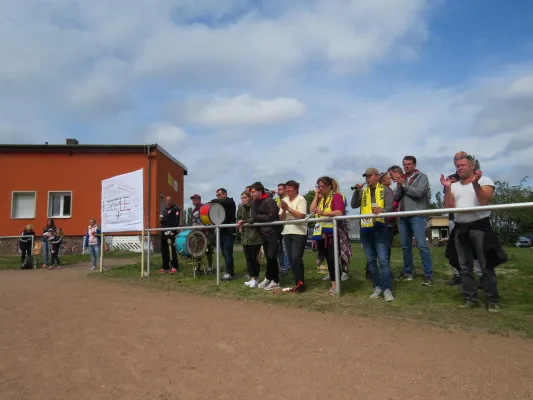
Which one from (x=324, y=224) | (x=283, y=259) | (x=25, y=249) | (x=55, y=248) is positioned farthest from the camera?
(x=25, y=249)

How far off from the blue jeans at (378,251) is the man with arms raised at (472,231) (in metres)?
0.87

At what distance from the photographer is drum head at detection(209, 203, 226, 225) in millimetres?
7578

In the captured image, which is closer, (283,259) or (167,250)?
(283,259)

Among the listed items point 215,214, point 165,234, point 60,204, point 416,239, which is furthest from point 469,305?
point 60,204

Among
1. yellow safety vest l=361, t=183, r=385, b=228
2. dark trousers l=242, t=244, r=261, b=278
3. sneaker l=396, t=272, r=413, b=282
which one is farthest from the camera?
dark trousers l=242, t=244, r=261, b=278

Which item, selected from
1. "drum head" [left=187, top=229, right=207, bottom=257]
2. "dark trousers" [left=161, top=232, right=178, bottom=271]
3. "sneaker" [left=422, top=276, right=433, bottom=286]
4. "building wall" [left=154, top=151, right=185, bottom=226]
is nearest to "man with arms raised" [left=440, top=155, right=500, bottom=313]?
"sneaker" [left=422, top=276, right=433, bottom=286]

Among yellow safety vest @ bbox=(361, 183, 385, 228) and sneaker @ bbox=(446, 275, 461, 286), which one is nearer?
yellow safety vest @ bbox=(361, 183, 385, 228)

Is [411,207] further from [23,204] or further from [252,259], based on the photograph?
[23,204]

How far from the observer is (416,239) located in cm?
594

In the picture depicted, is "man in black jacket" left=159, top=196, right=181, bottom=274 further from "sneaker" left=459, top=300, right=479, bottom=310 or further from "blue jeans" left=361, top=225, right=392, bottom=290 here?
"sneaker" left=459, top=300, right=479, bottom=310

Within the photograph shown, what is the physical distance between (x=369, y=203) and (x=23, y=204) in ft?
70.1

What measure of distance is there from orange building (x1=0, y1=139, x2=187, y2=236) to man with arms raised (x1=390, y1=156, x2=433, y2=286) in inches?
654

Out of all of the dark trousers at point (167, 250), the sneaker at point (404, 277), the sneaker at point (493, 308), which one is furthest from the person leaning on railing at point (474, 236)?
the dark trousers at point (167, 250)

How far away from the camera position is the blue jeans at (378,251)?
17.2 ft
